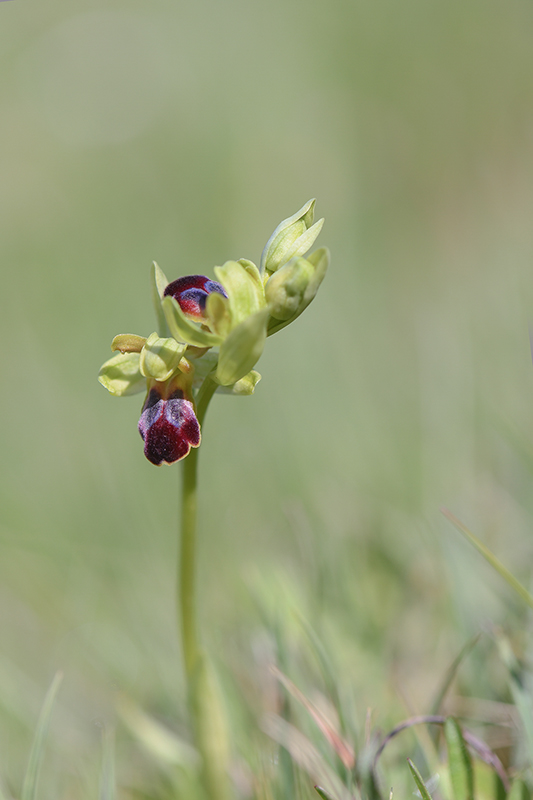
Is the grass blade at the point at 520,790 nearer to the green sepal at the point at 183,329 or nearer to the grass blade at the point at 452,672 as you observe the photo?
the grass blade at the point at 452,672

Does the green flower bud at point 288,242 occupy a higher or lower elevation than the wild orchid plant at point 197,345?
higher

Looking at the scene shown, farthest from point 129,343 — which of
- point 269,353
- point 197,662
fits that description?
point 269,353

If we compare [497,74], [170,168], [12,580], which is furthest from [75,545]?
[497,74]

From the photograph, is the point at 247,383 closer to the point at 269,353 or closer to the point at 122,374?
the point at 122,374

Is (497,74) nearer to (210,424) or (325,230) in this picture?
(325,230)

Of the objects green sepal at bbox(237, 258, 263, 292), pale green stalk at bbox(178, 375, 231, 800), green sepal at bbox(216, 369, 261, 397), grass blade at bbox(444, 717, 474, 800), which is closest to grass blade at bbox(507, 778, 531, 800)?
grass blade at bbox(444, 717, 474, 800)

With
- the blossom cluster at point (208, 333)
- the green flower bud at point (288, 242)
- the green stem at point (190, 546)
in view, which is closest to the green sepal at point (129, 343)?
the blossom cluster at point (208, 333)

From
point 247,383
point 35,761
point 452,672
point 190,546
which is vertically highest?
point 247,383
